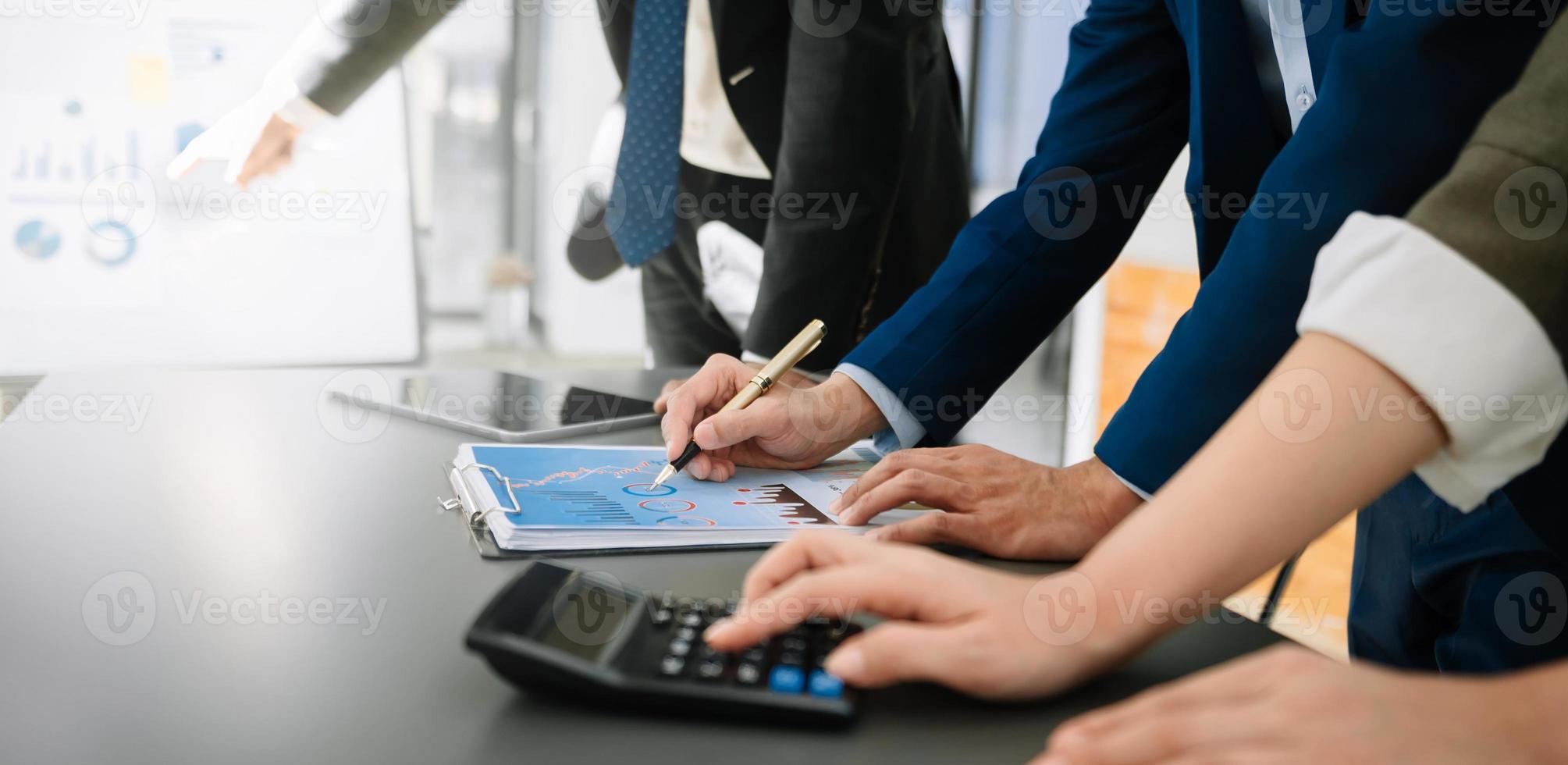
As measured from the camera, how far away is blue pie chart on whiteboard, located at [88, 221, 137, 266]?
7.34 feet

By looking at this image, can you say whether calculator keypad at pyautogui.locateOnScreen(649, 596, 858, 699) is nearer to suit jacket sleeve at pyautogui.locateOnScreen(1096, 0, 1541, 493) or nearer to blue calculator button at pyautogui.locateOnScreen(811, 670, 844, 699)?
blue calculator button at pyautogui.locateOnScreen(811, 670, 844, 699)

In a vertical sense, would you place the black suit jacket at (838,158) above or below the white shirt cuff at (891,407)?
above

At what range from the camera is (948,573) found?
467mm

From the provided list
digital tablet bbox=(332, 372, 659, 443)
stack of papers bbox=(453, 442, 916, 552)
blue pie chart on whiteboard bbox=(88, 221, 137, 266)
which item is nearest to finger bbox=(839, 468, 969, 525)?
stack of papers bbox=(453, 442, 916, 552)

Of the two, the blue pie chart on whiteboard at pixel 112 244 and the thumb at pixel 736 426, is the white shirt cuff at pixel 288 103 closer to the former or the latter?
the blue pie chart on whiteboard at pixel 112 244

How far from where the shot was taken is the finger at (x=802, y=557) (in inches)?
19.0

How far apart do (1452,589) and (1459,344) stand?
34 cm

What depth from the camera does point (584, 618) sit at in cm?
46

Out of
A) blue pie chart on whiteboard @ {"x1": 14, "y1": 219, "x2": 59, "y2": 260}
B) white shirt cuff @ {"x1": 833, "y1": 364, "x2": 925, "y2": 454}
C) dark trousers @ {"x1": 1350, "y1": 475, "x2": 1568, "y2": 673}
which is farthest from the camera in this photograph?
blue pie chart on whiteboard @ {"x1": 14, "y1": 219, "x2": 59, "y2": 260}

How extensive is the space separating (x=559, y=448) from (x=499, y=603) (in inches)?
16.4

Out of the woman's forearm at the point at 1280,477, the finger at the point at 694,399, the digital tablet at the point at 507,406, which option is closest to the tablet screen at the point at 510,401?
the digital tablet at the point at 507,406

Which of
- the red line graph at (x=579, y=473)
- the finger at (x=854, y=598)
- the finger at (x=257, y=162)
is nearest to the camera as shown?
the finger at (x=854, y=598)

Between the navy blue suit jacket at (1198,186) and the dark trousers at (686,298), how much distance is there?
65 centimetres

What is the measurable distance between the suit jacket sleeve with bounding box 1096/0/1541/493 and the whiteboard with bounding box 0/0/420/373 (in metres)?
2.03
